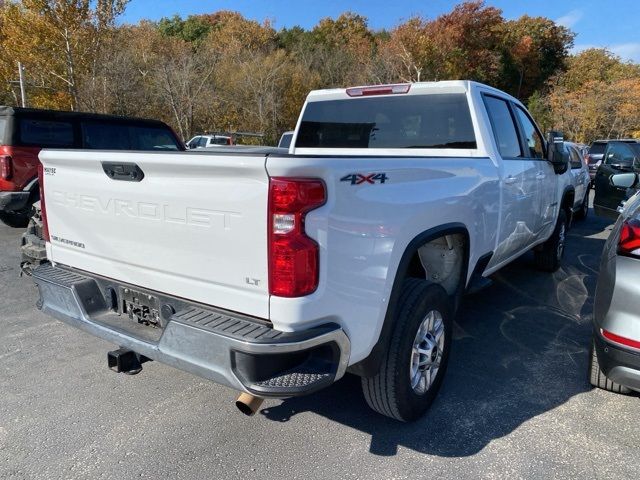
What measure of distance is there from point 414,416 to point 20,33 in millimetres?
19763

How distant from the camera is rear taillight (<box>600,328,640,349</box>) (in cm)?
257

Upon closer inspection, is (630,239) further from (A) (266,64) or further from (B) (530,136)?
(A) (266,64)

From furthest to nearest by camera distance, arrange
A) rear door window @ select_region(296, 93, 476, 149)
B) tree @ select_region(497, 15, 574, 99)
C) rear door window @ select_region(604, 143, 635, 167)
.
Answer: tree @ select_region(497, 15, 574, 99)
rear door window @ select_region(604, 143, 635, 167)
rear door window @ select_region(296, 93, 476, 149)

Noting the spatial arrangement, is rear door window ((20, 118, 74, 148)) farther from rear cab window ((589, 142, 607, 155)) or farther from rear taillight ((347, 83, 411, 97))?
rear cab window ((589, 142, 607, 155))

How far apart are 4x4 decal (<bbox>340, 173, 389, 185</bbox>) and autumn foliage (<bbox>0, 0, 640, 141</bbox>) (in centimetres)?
1861

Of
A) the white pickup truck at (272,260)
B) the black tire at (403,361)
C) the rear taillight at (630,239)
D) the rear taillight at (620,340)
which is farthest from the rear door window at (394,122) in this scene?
the rear taillight at (620,340)

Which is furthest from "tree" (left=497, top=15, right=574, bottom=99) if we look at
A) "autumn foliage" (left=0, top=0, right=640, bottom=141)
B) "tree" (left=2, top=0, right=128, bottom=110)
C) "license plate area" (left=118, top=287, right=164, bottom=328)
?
"license plate area" (left=118, top=287, right=164, bottom=328)

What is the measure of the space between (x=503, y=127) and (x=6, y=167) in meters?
6.40

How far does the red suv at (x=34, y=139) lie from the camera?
6746 mm

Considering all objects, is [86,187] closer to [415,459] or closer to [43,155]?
[43,155]

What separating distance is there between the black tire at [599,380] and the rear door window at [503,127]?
1659mm

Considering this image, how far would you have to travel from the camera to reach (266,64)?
32.2 meters

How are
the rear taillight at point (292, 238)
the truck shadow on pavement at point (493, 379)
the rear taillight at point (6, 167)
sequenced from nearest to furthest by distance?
1. the rear taillight at point (292, 238)
2. the truck shadow on pavement at point (493, 379)
3. the rear taillight at point (6, 167)

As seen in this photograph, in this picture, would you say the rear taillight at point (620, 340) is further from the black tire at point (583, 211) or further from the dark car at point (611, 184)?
the black tire at point (583, 211)
